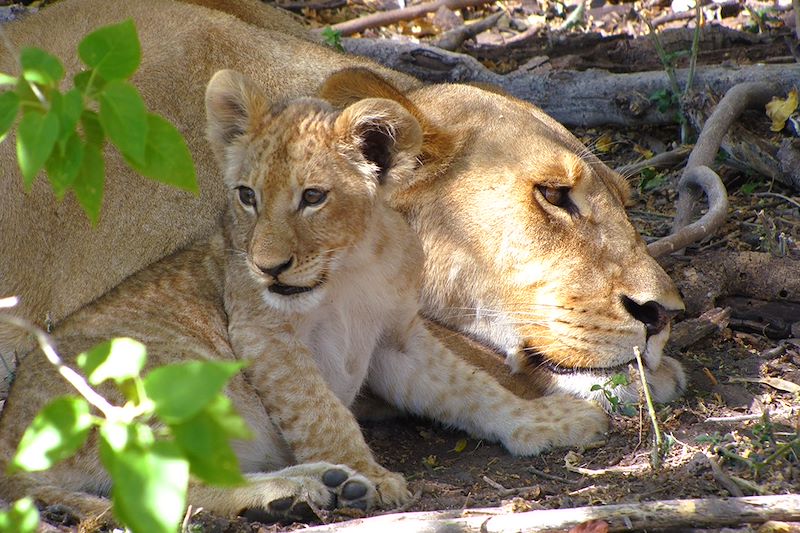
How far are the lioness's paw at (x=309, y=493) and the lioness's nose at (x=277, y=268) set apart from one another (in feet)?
2.14

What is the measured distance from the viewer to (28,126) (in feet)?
6.34

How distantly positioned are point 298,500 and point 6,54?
8.64 feet

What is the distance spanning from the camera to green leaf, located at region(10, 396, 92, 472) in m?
1.76

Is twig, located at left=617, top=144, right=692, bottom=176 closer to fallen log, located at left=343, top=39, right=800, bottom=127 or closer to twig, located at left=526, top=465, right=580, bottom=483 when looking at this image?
fallen log, located at left=343, top=39, right=800, bottom=127

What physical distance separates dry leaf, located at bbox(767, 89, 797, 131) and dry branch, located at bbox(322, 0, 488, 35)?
2.99 m

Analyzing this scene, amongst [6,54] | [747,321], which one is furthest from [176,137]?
[747,321]

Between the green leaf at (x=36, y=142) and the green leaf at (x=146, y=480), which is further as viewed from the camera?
the green leaf at (x=36, y=142)

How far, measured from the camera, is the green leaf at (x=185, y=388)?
1642 mm

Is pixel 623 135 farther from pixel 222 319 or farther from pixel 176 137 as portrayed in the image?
pixel 176 137

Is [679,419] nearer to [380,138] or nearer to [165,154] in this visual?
[380,138]

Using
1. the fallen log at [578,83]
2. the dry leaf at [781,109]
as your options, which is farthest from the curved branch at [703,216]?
the fallen log at [578,83]

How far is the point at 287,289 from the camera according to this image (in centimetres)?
368

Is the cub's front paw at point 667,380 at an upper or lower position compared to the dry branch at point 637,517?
lower

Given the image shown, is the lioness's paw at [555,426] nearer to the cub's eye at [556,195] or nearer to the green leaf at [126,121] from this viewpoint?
the cub's eye at [556,195]
